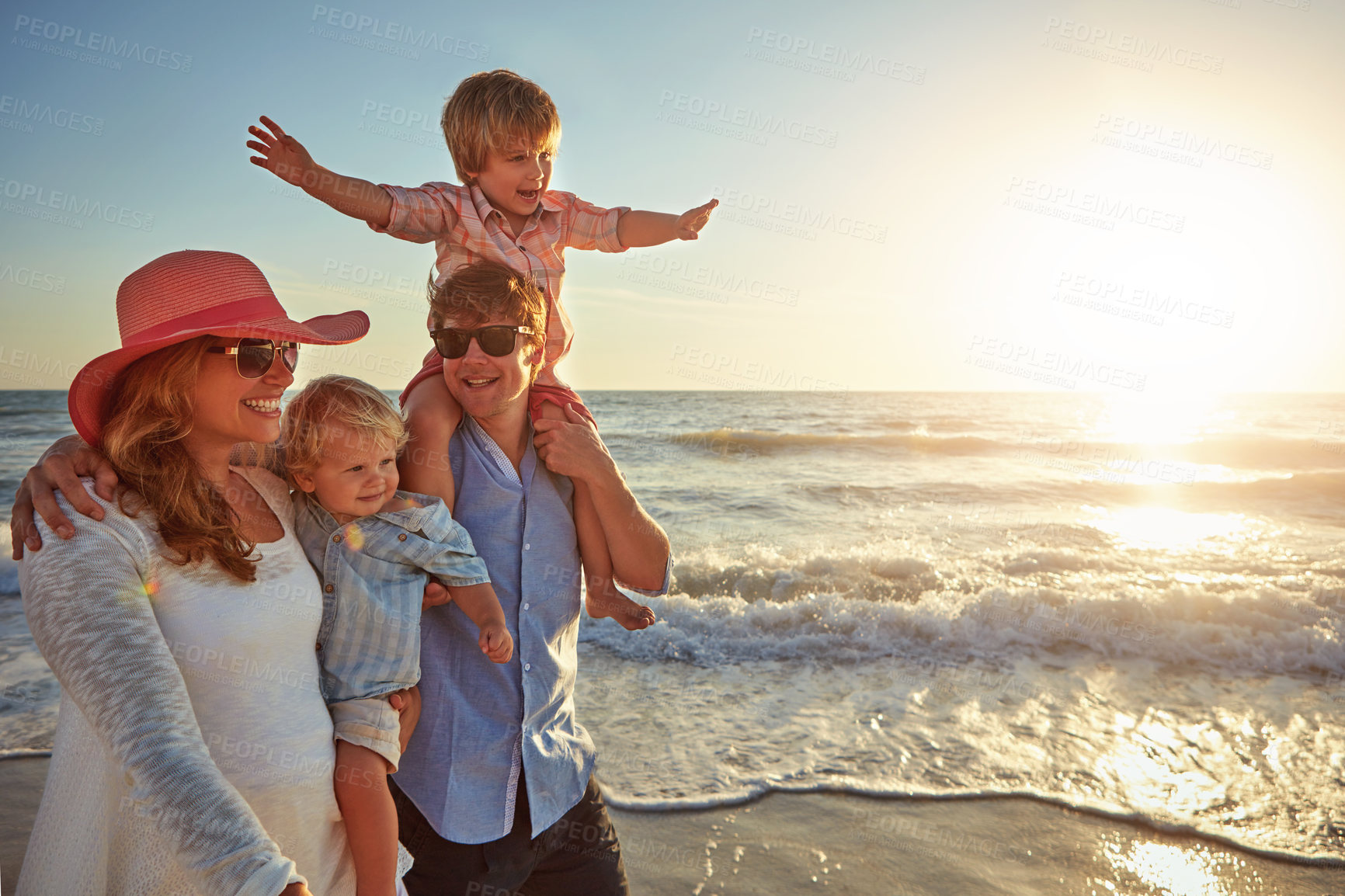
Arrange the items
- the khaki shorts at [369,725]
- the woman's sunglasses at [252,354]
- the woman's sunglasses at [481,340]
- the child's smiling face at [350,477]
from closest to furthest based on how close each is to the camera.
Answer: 1. the woman's sunglasses at [252,354]
2. the khaki shorts at [369,725]
3. the child's smiling face at [350,477]
4. the woman's sunglasses at [481,340]

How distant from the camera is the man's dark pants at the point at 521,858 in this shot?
1.97 metres

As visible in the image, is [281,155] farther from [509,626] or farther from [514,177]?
[509,626]

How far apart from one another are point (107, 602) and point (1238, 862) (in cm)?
525

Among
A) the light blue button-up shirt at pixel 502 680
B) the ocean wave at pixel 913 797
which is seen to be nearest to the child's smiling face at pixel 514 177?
the light blue button-up shirt at pixel 502 680

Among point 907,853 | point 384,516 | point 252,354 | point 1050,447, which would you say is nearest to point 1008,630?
point 907,853

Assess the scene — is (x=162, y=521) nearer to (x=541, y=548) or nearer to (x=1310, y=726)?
(x=541, y=548)

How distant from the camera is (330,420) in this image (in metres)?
1.89

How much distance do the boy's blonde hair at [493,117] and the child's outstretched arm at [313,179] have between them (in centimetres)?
41

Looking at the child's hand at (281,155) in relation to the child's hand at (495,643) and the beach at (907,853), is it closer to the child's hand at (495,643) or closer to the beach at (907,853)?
the child's hand at (495,643)

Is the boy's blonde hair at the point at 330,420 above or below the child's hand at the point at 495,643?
above

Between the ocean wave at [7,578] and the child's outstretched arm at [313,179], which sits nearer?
the child's outstretched arm at [313,179]

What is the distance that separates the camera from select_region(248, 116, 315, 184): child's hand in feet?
7.18

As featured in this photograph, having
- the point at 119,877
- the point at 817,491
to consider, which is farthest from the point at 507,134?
the point at 817,491

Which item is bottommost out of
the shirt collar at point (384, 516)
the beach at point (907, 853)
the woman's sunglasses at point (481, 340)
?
the beach at point (907, 853)
